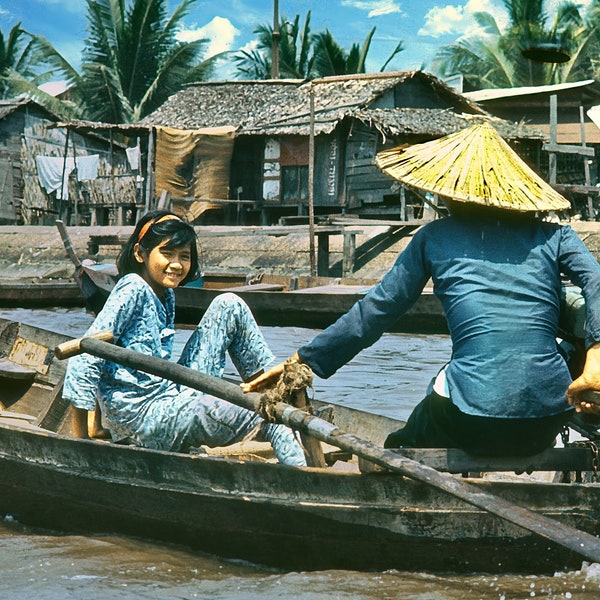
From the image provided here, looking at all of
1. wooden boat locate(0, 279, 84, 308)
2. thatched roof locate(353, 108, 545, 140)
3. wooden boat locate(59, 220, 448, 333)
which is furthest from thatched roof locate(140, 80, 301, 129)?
wooden boat locate(59, 220, 448, 333)

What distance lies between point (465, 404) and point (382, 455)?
324mm

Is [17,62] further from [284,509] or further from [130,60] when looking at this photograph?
[284,509]

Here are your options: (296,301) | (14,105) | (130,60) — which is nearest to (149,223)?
(296,301)

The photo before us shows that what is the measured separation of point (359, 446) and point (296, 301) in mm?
8403

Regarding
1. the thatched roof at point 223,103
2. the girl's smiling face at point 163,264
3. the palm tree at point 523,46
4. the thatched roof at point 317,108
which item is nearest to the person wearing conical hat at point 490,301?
the girl's smiling face at point 163,264

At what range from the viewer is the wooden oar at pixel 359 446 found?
249 cm

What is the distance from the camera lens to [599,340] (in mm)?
2586

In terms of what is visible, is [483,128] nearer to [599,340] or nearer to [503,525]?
[599,340]

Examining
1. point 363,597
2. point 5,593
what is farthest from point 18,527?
point 363,597

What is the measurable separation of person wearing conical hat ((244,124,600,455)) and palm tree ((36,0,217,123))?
25957mm

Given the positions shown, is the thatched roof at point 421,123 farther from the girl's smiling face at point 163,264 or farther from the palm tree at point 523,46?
the girl's smiling face at point 163,264

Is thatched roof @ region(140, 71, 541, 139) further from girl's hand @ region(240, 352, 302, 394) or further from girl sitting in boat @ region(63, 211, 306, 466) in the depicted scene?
girl's hand @ region(240, 352, 302, 394)

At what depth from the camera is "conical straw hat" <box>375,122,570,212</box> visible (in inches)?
110

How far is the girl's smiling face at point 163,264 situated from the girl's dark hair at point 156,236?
18mm
